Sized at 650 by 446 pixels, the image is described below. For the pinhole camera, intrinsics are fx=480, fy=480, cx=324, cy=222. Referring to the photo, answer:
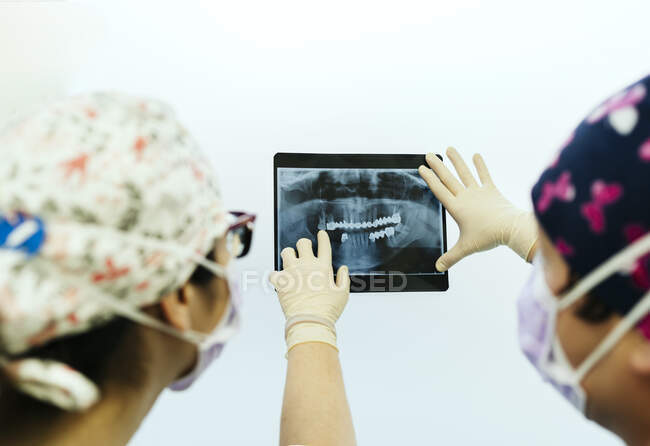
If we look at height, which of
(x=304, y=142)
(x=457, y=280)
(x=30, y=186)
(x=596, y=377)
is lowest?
(x=596, y=377)

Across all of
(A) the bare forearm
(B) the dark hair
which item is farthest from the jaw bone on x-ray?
(B) the dark hair

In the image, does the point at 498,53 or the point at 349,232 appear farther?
the point at 498,53

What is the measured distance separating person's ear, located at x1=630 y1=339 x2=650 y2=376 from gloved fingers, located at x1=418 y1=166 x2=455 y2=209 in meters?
0.72

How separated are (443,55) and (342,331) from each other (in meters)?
0.87

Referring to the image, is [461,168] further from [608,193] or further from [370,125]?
[608,193]

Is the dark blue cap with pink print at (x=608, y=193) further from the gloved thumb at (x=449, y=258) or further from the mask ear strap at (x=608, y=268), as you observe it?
the gloved thumb at (x=449, y=258)

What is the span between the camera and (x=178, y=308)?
76 centimetres

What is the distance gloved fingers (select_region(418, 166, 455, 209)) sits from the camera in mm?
1342

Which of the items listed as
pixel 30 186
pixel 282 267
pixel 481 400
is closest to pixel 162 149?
pixel 30 186

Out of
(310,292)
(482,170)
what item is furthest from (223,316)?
(482,170)

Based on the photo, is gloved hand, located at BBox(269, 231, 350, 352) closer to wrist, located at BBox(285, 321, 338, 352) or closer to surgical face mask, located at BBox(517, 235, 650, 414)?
wrist, located at BBox(285, 321, 338, 352)

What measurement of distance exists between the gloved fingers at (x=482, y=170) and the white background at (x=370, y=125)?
62 millimetres

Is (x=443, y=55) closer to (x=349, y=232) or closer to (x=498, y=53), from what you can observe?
(x=498, y=53)

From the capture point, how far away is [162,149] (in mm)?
693
